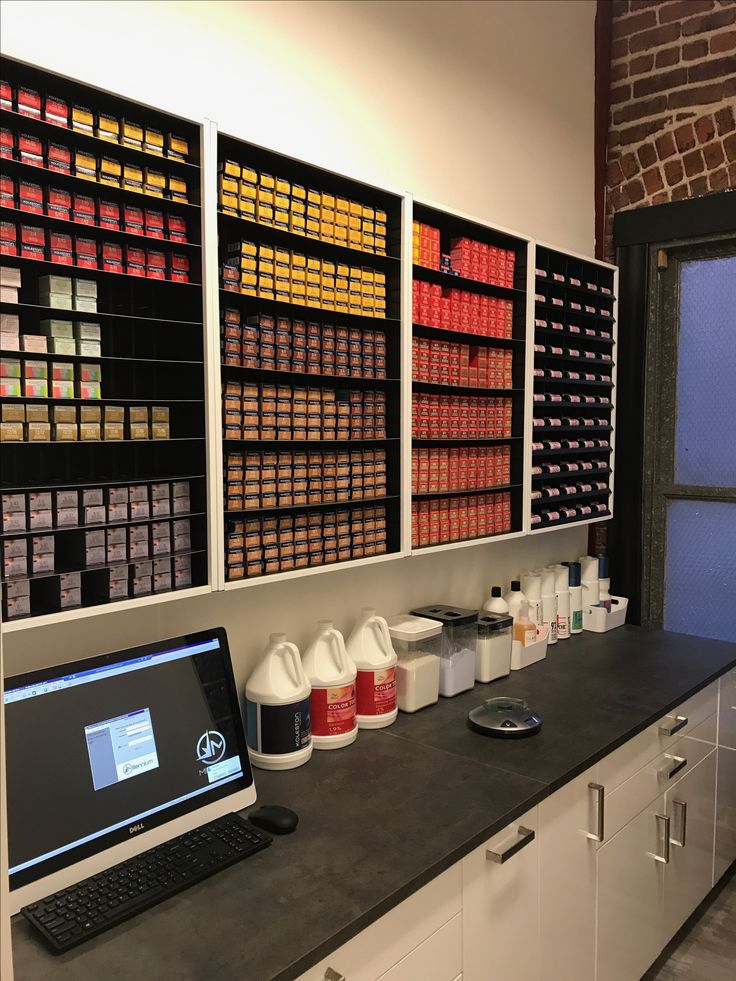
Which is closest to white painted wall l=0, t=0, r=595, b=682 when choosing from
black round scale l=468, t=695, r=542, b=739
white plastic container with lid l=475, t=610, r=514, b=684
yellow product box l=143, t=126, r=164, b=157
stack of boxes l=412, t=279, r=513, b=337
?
yellow product box l=143, t=126, r=164, b=157

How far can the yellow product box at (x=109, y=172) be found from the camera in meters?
1.63

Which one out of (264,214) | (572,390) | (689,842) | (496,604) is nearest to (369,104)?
(264,214)

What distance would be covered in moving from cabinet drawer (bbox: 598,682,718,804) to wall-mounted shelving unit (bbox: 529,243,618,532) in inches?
30.3

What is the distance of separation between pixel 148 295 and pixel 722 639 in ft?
8.98

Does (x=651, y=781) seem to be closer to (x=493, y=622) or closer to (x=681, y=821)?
(x=681, y=821)

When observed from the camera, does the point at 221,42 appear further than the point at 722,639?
No

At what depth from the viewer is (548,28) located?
318cm

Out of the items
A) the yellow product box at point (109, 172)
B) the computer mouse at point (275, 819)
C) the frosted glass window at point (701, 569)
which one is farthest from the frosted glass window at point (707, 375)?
the yellow product box at point (109, 172)

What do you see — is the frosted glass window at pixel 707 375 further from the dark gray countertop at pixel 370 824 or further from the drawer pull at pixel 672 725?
the drawer pull at pixel 672 725

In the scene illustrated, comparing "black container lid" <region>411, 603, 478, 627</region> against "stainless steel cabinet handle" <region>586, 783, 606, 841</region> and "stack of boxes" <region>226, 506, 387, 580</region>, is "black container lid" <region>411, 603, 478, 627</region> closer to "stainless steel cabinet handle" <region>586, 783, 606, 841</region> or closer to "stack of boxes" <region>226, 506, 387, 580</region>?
"stack of boxes" <region>226, 506, 387, 580</region>

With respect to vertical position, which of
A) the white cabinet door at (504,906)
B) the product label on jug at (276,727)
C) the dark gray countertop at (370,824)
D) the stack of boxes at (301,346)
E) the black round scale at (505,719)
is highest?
→ the stack of boxes at (301,346)

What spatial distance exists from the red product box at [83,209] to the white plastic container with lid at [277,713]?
3.59ft

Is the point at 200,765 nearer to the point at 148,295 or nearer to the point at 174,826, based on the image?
the point at 174,826

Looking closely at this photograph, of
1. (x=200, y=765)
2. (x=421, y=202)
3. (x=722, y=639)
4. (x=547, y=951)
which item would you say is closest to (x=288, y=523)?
(x=200, y=765)
